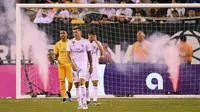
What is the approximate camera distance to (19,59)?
81.3 ft

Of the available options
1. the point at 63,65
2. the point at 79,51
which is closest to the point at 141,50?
the point at 63,65

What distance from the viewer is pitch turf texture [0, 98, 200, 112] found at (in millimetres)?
19797

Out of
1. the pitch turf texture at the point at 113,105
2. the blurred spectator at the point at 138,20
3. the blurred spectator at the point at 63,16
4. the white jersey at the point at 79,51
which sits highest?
the blurred spectator at the point at 63,16

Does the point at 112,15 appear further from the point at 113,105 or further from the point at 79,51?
the point at 79,51

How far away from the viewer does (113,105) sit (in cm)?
2145

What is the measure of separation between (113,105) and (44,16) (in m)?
5.46

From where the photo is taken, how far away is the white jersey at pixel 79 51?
20172mm

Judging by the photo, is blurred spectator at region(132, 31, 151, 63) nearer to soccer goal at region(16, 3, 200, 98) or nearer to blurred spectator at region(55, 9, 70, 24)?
soccer goal at region(16, 3, 200, 98)

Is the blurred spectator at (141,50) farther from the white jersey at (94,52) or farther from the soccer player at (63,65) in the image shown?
the white jersey at (94,52)

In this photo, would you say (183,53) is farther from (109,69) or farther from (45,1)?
(45,1)

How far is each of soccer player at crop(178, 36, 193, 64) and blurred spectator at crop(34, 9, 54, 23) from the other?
14.0 feet

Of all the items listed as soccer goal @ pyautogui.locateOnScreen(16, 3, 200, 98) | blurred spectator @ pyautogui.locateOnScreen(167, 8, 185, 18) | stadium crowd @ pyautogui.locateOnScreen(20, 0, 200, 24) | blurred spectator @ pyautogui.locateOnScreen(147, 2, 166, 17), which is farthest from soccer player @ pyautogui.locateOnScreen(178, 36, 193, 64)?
blurred spectator @ pyautogui.locateOnScreen(147, 2, 166, 17)

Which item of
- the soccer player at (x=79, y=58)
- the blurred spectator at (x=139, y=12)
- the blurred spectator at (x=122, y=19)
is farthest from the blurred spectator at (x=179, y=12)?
the soccer player at (x=79, y=58)

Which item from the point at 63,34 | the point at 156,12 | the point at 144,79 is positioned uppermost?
the point at 156,12
